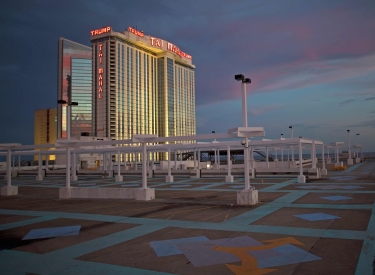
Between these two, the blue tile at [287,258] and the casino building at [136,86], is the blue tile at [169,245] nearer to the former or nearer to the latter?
the blue tile at [287,258]

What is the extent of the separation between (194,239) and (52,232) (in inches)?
187

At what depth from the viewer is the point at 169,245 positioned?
824 centimetres

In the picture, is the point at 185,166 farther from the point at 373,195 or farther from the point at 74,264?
the point at 74,264

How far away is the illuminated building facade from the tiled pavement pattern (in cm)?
14306

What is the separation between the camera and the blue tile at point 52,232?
9.79 metres

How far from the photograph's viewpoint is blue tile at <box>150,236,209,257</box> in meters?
7.62

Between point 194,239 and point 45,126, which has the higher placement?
point 45,126

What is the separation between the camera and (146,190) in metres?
17.5

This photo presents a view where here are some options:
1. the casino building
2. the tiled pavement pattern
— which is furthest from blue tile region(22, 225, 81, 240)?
the casino building

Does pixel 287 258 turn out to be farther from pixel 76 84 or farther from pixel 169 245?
pixel 76 84

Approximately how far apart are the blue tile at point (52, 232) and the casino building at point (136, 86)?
102870 mm

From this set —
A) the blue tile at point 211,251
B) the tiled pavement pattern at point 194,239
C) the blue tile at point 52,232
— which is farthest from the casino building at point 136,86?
the blue tile at point 211,251

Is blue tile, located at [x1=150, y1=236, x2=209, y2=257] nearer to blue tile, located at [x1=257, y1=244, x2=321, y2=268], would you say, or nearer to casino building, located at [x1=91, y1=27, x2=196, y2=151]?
blue tile, located at [x1=257, y1=244, x2=321, y2=268]

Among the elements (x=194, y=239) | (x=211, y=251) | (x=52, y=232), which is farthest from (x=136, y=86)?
(x=211, y=251)
